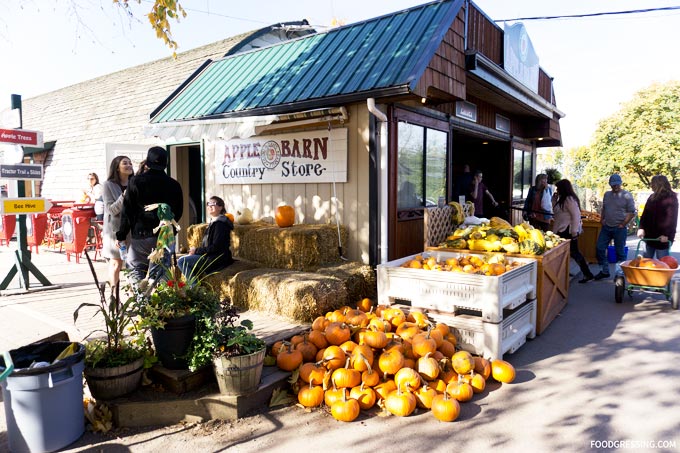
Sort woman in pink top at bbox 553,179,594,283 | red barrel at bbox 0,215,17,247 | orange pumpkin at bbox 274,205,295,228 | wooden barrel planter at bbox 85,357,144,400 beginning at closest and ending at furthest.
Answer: wooden barrel planter at bbox 85,357,144,400 → orange pumpkin at bbox 274,205,295,228 → woman in pink top at bbox 553,179,594,283 → red barrel at bbox 0,215,17,247

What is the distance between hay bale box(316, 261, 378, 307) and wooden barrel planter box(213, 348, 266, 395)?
2.24m

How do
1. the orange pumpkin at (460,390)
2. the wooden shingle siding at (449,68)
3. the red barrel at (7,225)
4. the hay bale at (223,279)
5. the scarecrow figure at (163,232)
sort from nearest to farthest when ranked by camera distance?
Result: 1. the orange pumpkin at (460,390)
2. the scarecrow figure at (163,232)
3. the hay bale at (223,279)
4. the wooden shingle siding at (449,68)
5. the red barrel at (7,225)

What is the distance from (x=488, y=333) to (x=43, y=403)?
12.0ft

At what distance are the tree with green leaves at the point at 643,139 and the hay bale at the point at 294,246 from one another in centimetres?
3259

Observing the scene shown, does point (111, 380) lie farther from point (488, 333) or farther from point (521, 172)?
point (521, 172)

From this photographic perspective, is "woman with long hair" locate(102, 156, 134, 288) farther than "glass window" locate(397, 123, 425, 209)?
No

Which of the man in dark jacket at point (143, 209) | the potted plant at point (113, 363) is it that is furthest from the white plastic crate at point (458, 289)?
the potted plant at point (113, 363)

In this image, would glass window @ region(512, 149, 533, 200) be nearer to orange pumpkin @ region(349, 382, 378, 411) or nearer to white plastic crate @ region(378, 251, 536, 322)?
white plastic crate @ region(378, 251, 536, 322)

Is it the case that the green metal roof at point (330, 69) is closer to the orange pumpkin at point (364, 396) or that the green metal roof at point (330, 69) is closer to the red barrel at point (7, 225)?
the orange pumpkin at point (364, 396)

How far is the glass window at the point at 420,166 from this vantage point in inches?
273

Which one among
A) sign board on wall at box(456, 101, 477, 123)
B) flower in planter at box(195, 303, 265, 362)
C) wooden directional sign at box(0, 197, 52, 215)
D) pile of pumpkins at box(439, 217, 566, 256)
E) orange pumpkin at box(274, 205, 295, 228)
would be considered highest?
sign board on wall at box(456, 101, 477, 123)

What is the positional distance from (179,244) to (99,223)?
63.2 inches

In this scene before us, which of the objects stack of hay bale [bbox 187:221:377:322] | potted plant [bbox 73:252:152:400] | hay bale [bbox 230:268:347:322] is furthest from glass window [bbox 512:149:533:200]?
potted plant [bbox 73:252:152:400]

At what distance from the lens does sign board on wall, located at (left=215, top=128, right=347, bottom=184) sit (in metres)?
6.82
